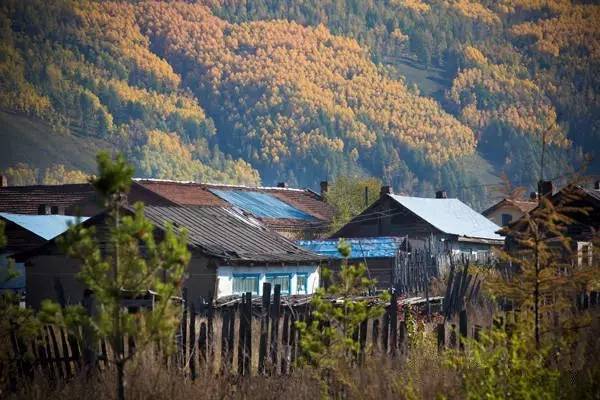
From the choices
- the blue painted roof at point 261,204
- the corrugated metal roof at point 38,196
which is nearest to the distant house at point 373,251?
the blue painted roof at point 261,204

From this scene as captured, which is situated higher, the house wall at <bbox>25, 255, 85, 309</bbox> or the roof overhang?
the roof overhang

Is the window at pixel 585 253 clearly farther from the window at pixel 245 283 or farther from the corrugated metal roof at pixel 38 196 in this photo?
the corrugated metal roof at pixel 38 196

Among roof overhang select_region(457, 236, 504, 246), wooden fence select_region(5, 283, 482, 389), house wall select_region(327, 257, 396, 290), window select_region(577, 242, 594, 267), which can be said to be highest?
roof overhang select_region(457, 236, 504, 246)

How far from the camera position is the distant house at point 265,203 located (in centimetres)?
6894

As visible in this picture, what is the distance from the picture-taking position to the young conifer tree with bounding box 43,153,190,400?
11.9 meters

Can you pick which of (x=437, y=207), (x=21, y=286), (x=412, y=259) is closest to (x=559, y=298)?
(x=412, y=259)

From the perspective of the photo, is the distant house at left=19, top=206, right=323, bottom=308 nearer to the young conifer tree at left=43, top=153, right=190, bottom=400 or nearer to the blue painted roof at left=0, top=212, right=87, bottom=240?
the blue painted roof at left=0, top=212, right=87, bottom=240

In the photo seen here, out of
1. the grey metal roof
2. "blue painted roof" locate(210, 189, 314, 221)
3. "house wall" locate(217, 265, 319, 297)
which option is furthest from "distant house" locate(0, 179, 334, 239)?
"house wall" locate(217, 265, 319, 297)

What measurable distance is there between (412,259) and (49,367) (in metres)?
28.5

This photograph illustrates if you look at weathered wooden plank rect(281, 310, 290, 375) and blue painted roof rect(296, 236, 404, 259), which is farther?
blue painted roof rect(296, 236, 404, 259)

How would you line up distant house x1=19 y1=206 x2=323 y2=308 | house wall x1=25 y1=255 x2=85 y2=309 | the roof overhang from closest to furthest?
1. distant house x1=19 y1=206 x2=323 y2=308
2. house wall x1=25 y1=255 x2=85 y2=309
3. the roof overhang

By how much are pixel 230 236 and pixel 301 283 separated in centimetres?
292

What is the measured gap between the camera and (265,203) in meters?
74.2

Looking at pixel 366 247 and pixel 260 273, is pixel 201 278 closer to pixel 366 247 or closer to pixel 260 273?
pixel 260 273
